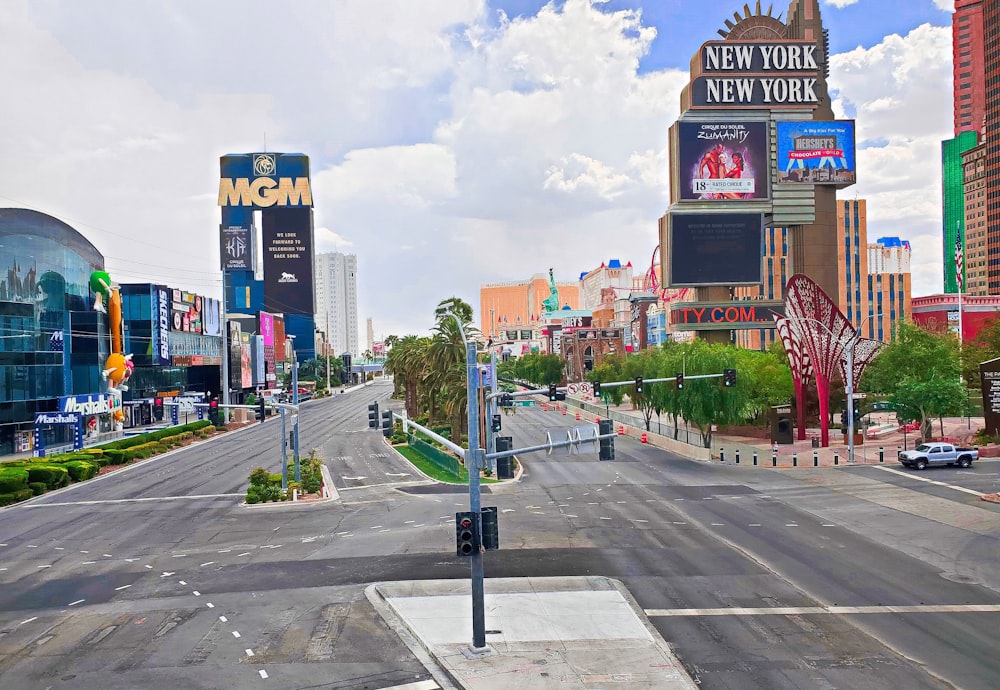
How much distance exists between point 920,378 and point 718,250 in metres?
29.7

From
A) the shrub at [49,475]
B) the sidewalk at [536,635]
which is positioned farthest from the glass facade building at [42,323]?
the sidewalk at [536,635]

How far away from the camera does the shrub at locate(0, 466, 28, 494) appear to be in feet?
145

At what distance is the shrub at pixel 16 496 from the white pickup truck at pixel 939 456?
51.7m

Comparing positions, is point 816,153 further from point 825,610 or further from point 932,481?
point 825,610

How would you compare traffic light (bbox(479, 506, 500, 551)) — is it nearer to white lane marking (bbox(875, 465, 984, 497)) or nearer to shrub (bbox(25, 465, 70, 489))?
white lane marking (bbox(875, 465, 984, 497))

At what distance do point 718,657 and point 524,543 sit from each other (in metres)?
12.3

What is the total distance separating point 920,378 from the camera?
62250 mm

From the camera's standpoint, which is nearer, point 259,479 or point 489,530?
point 489,530

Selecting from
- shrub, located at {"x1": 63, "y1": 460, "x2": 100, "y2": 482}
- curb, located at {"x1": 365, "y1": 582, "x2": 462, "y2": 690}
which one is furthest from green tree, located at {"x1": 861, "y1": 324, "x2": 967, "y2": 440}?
shrub, located at {"x1": 63, "y1": 460, "x2": 100, "y2": 482}

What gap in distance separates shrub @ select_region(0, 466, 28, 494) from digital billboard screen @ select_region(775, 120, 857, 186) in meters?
77.5

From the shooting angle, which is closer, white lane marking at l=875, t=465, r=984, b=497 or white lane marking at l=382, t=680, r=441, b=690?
white lane marking at l=382, t=680, r=441, b=690

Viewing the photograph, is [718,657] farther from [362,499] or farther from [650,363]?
[650,363]

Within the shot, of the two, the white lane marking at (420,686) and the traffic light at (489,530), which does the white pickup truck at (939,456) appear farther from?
the white lane marking at (420,686)

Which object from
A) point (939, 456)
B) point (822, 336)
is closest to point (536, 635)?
point (939, 456)
